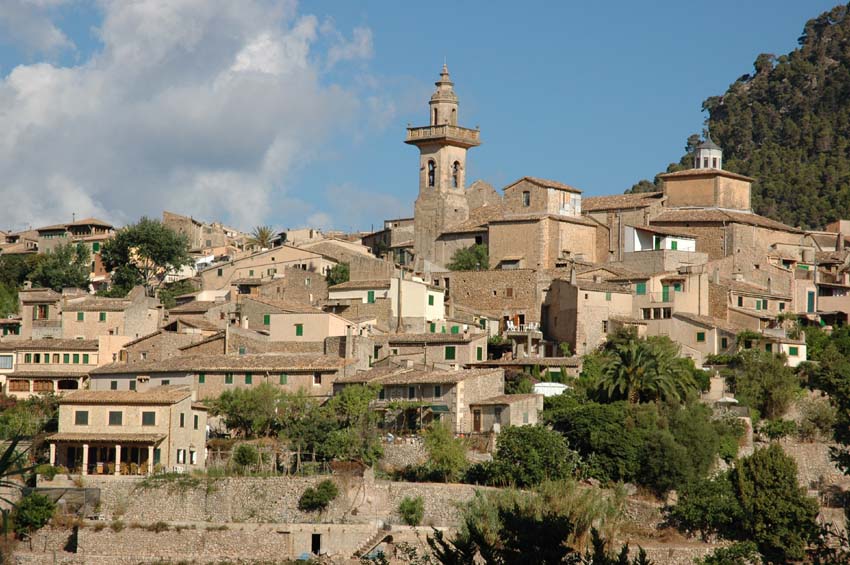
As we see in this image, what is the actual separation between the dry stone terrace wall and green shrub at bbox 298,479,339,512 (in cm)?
18

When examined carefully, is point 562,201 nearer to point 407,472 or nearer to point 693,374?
point 693,374

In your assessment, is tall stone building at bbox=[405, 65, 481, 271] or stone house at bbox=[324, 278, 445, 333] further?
tall stone building at bbox=[405, 65, 481, 271]

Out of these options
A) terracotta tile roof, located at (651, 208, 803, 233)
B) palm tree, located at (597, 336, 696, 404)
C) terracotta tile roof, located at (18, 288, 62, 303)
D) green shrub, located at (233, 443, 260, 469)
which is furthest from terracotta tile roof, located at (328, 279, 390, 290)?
green shrub, located at (233, 443, 260, 469)

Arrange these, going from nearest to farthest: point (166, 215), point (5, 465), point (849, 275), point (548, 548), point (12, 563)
A: 1. point (5, 465)
2. point (548, 548)
3. point (12, 563)
4. point (849, 275)
5. point (166, 215)

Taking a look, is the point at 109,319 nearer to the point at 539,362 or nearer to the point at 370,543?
the point at 539,362

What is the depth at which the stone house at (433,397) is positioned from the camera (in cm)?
5412

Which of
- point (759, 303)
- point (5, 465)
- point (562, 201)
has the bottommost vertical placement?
point (5, 465)

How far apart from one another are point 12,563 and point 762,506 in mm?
22359

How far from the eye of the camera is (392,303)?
65938 mm

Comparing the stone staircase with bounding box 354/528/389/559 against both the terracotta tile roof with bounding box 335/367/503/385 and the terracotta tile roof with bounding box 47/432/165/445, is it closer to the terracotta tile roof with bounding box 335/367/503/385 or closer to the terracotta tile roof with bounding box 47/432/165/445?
the terracotta tile roof with bounding box 335/367/503/385

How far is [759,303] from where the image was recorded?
221ft

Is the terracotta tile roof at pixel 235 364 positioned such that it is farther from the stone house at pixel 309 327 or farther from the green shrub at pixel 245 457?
the green shrub at pixel 245 457

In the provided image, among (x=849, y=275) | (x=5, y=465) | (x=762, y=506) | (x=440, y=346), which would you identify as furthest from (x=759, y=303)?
(x=5, y=465)

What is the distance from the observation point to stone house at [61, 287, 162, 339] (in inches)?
2685
